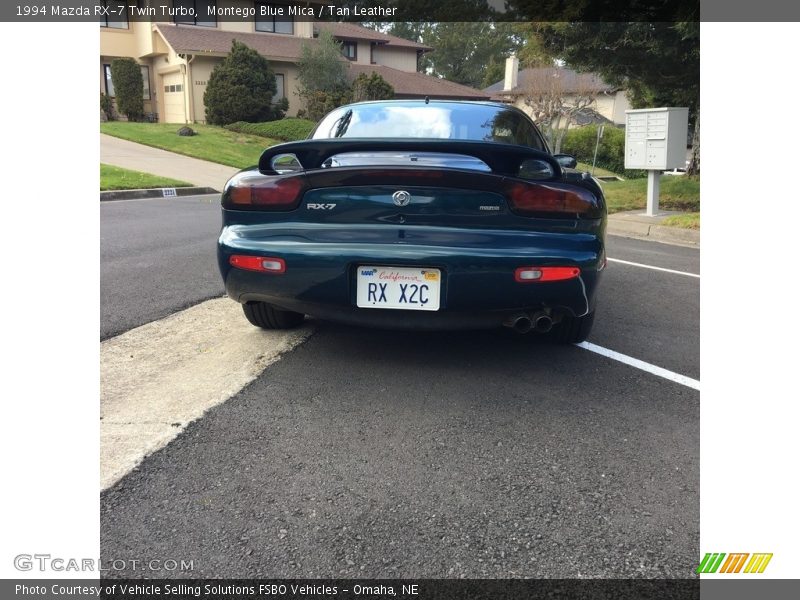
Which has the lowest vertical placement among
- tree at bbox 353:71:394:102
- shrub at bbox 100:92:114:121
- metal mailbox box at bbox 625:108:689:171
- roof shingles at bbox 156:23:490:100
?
metal mailbox box at bbox 625:108:689:171

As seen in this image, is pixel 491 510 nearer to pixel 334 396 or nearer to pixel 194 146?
pixel 334 396

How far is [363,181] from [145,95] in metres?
30.7

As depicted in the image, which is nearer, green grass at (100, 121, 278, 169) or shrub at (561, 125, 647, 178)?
green grass at (100, 121, 278, 169)

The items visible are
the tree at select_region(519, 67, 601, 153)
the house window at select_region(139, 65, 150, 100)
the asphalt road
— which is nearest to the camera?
the asphalt road

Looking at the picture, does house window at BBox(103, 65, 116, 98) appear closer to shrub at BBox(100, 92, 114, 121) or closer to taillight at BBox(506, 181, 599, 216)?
shrub at BBox(100, 92, 114, 121)

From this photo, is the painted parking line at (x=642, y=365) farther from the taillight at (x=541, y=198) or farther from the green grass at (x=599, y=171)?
the green grass at (x=599, y=171)

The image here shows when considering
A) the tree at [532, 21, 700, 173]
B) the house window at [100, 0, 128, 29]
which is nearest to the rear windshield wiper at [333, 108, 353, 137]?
the tree at [532, 21, 700, 173]

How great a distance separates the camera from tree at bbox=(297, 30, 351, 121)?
28.4m

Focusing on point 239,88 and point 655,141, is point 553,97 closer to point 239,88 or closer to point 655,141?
point 239,88

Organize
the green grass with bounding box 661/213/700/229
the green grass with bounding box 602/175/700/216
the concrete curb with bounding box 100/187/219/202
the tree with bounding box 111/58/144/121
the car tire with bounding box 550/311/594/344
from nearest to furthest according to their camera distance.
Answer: the car tire with bounding box 550/311/594/344
the green grass with bounding box 661/213/700/229
the green grass with bounding box 602/175/700/216
the concrete curb with bounding box 100/187/219/202
the tree with bounding box 111/58/144/121

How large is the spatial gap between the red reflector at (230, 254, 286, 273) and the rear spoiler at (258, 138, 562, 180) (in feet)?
1.57

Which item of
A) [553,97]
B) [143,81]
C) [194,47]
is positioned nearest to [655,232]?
[553,97]

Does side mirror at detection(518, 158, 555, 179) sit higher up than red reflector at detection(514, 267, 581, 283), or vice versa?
side mirror at detection(518, 158, 555, 179)

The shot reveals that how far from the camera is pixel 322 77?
1126 inches
